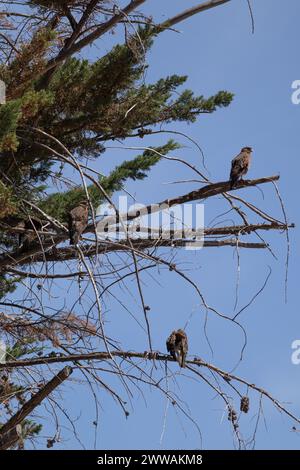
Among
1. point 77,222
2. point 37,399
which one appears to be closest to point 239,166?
point 77,222

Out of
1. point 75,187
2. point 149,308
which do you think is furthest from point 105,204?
point 149,308

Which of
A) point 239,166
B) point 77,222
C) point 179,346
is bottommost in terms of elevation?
point 179,346

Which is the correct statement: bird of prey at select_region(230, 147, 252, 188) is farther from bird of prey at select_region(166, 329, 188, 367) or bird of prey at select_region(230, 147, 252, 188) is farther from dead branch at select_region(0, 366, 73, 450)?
dead branch at select_region(0, 366, 73, 450)

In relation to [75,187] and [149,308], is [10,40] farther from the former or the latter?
[149,308]

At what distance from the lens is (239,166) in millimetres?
6699

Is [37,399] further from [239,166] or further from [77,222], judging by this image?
[239,166]

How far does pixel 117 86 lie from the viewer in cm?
883

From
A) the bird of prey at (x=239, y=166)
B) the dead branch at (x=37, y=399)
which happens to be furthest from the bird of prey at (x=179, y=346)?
the bird of prey at (x=239, y=166)

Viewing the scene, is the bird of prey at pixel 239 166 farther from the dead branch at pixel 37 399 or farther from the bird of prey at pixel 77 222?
the dead branch at pixel 37 399

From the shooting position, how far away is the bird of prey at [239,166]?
6589 millimetres

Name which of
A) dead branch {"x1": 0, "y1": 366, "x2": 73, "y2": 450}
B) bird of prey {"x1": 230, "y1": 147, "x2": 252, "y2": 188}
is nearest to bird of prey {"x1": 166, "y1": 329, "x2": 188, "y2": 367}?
dead branch {"x1": 0, "y1": 366, "x2": 73, "y2": 450}

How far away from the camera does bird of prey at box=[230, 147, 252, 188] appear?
21.6ft

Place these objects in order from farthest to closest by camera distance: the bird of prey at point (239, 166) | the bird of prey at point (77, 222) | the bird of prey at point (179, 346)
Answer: the bird of prey at point (77, 222) → the bird of prey at point (239, 166) → the bird of prey at point (179, 346)

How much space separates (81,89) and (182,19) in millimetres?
1386
